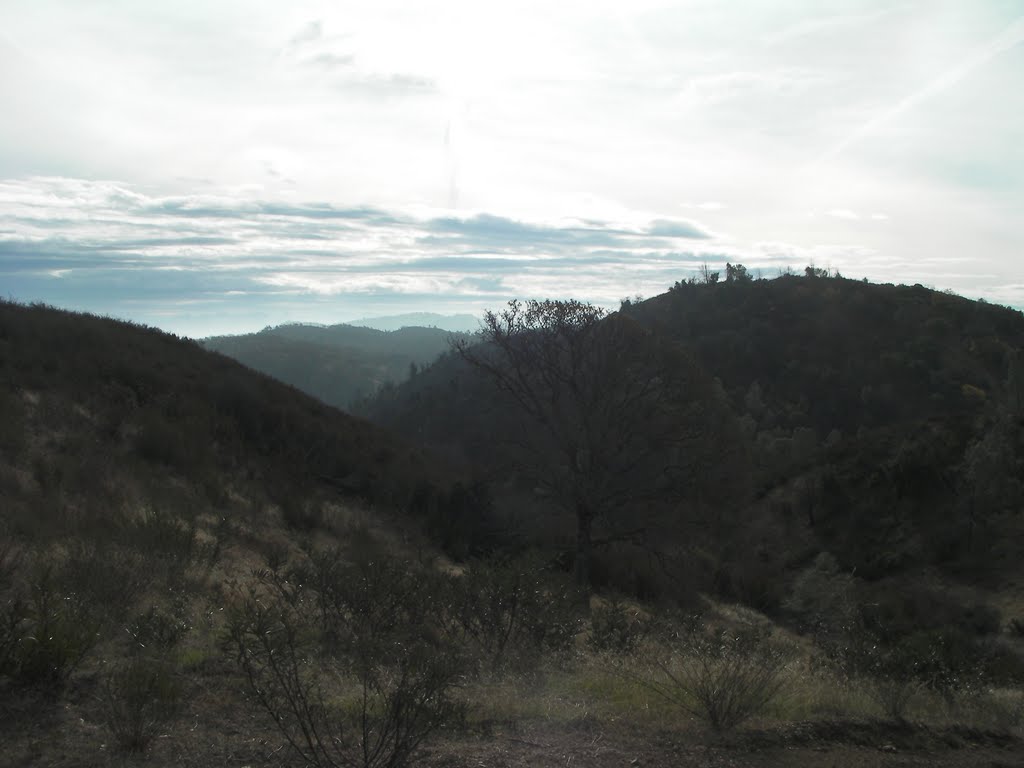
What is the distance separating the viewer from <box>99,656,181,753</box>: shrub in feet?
12.2

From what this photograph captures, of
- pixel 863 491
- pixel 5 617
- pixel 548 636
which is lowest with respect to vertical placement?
pixel 863 491

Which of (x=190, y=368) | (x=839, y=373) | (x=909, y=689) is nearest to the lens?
(x=909, y=689)

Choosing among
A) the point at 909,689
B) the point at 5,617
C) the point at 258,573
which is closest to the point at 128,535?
the point at 258,573

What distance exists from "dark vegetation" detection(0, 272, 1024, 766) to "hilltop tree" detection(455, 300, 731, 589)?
0.06 m

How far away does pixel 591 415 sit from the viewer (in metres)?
14.7

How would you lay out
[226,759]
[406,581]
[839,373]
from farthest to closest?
1. [839,373]
2. [406,581]
3. [226,759]

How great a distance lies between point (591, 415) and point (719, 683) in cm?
991

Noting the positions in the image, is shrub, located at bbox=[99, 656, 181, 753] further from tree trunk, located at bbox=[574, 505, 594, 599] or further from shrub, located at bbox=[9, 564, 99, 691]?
tree trunk, located at bbox=[574, 505, 594, 599]

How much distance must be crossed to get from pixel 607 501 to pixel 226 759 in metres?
11.7

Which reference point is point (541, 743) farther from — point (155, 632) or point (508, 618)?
point (155, 632)

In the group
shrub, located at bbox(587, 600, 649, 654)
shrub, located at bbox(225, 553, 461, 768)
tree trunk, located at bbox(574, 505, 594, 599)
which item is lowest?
tree trunk, located at bbox(574, 505, 594, 599)

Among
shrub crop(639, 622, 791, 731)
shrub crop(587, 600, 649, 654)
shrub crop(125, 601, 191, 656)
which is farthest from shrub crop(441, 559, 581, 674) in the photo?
shrub crop(125, 601, 191, 656)

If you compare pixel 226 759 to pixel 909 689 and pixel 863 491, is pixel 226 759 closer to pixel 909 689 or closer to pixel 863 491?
pixel 909 689

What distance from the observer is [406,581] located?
7.16 meters
